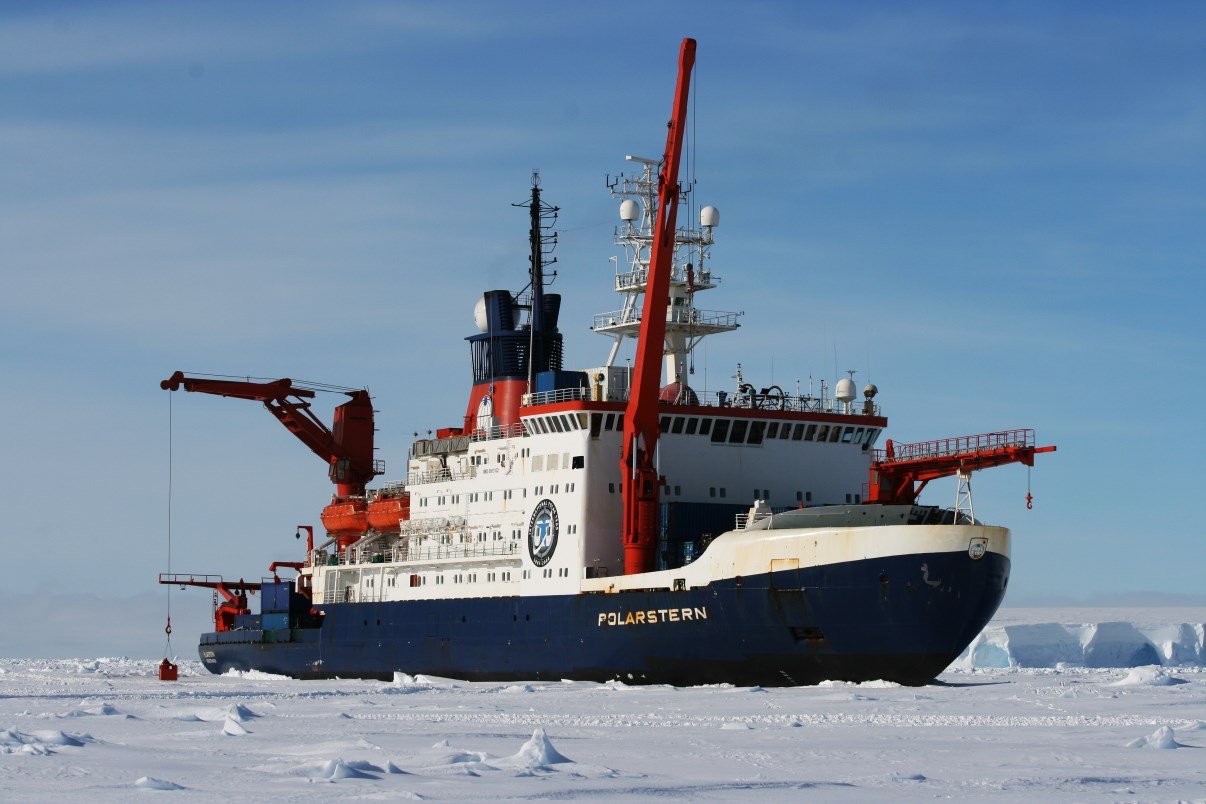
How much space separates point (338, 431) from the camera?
4997 cm

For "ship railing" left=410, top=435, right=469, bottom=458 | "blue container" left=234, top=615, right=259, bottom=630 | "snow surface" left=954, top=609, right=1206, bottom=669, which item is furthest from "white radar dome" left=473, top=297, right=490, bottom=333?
"snow surface" left=954, top=609, right=1206, bottom=669

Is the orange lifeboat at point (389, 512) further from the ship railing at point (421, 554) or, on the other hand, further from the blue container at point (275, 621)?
the blue container at point (275, 621)

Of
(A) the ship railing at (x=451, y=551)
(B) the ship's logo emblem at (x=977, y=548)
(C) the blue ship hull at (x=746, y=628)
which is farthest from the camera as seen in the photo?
(A) the ship railing at (x=451, y=551)

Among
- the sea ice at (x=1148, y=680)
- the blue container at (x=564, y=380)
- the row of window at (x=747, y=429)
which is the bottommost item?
the sea ice at (x=1148, y=680)

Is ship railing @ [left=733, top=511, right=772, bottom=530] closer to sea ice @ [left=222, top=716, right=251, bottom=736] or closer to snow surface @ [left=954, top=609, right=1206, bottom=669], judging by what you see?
sea ice @ [left=222, top=716, right=251, bottom=736]

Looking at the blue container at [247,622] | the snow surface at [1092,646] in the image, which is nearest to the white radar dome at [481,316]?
the blue container at [247,622]

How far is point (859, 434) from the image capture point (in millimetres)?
39156

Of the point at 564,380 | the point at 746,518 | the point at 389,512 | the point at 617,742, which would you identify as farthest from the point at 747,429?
the point at 617,742

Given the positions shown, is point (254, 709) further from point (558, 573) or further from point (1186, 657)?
point (1186, 657)

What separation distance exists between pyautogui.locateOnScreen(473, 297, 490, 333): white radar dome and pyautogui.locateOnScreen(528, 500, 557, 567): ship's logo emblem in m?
7.94

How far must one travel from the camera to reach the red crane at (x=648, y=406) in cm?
3494

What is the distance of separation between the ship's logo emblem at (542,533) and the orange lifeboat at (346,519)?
1006 centimetres

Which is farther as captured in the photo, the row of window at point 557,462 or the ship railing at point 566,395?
the ship railing at point 566,395

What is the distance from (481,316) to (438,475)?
4919 millimetres
